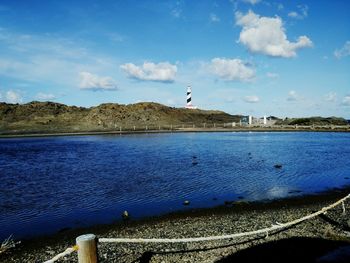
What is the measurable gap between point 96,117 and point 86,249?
12371cm

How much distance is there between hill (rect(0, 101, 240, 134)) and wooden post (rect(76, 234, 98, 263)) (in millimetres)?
106282

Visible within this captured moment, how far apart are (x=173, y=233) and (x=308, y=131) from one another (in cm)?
9092

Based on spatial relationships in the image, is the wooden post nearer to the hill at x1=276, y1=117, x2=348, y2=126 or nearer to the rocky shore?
the rocky shore

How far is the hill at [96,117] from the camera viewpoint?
118875mm

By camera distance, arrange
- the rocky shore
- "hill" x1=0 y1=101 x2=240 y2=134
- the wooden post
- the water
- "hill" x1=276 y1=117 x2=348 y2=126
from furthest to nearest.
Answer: "hill" x1=0 y1=101 x2=240 y2=134, "hill" x1=276 y1=117 x2=348 y2=126, the water, the rocky shore, the wooden post

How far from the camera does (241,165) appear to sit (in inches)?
1364

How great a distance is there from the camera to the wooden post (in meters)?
6.89

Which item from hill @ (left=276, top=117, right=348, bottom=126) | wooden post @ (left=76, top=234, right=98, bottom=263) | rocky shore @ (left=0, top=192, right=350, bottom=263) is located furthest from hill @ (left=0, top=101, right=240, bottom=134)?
wooden post @ (left=76, top=234, right=98, bottom=263)

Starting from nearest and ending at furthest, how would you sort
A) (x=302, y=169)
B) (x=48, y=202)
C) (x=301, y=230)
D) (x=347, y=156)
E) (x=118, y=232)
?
(x=301, y=230)
(x=118, y=232)
(x=48, y=202)
(x=302, y=169)
(x=347, y=156)

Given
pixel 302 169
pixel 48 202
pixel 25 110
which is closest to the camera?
pixel 48 202

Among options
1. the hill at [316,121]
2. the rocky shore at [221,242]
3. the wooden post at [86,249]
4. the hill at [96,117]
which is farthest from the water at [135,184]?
the hill at [96,117]

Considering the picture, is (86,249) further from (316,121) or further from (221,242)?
(316,121)

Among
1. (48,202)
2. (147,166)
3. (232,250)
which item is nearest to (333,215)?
(232,250)

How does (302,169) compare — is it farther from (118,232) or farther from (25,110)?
(25,110)
